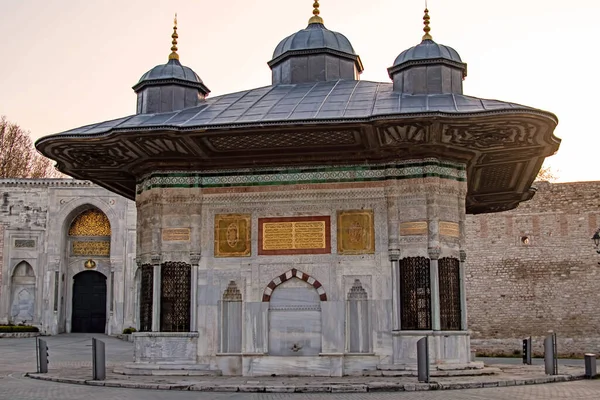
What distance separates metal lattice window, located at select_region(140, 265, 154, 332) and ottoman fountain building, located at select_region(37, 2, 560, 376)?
0.12 ft

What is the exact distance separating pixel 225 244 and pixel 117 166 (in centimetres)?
260

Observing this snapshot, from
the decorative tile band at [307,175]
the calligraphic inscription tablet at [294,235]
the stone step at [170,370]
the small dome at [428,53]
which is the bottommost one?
the stone step at [170,370]

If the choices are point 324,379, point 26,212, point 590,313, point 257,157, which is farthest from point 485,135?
point 26,212

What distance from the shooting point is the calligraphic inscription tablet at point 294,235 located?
478 inches

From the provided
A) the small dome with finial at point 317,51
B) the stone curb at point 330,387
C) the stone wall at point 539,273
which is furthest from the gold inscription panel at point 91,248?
the stone curb at point 330,387

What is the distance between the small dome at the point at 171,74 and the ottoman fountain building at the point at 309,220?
99cm

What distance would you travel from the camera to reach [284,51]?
15.1 metres

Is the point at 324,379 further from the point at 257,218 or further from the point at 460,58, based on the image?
the point at 460,58

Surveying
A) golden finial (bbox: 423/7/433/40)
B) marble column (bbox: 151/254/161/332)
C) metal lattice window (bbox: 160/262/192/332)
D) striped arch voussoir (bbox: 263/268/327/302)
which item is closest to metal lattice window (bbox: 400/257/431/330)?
striped arch voussoir (bbox: 263/268/327/302)

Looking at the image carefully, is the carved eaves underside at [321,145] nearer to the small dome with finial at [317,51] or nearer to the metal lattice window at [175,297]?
the metal lattice window at [175,297]

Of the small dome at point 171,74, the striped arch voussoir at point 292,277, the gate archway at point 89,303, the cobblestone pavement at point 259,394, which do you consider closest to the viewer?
the cobblestone pavement at point 259,394

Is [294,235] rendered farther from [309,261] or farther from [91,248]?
[91,248]

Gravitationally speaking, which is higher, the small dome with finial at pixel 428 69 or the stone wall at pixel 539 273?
the small dome with finial at pixel 428 69

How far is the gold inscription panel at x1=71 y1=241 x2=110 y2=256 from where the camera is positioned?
29062 mm
